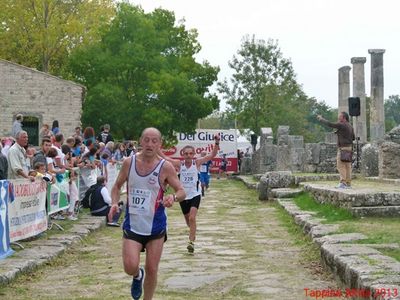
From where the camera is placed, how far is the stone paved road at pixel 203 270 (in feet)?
27.1

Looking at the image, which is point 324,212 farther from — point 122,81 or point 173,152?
point 173,152

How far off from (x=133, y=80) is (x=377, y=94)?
11558mm

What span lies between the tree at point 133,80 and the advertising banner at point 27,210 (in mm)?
23378

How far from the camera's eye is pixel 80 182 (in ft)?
55.7

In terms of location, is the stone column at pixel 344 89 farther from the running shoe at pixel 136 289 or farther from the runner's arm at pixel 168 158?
the running shoe at pixel 136 289

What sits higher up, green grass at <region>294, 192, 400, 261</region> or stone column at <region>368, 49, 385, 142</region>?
stone column at <region>368, 49, 385, 142</region>

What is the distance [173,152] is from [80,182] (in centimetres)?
2934

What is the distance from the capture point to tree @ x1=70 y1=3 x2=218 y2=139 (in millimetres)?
36031

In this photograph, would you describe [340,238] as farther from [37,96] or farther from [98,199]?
[37,96]

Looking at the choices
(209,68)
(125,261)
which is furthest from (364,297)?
(209,68)

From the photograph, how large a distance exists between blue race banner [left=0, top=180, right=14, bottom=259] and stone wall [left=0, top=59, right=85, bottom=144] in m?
23.2

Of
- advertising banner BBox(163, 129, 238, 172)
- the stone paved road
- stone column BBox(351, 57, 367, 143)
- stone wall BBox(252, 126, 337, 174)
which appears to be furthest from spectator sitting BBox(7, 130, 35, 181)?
advertising banner BBox(163, 129, 238, 172)

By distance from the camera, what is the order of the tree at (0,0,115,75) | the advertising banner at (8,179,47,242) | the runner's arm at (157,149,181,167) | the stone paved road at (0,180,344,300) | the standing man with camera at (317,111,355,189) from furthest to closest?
the tree at (0,0,115,75)
the standing man with camera at (317,111,355,189)
the advertising banner at (8,179,47,242)
the runner's arm at (157,149,181,167)
the stone paved road at (0,180,344,300)

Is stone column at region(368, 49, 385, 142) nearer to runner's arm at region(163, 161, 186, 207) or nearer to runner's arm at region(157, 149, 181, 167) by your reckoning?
runner's arm at region(157, 149, 181, 167)
